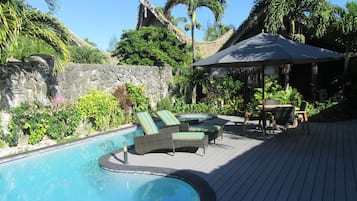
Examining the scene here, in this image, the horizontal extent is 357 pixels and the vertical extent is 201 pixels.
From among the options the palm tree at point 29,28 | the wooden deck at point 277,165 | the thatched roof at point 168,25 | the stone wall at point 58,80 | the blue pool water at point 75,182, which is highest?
the thatched roof at point 168,25

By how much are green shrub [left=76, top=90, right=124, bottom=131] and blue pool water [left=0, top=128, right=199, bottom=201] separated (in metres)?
2.74

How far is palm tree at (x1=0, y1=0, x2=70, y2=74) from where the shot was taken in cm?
749

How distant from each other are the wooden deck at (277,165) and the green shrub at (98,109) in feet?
13.8

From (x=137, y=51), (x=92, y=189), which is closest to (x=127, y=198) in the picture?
(x=92, y=189)

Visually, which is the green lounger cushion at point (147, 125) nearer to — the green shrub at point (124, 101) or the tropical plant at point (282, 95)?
the green shrub at point (124, 101)

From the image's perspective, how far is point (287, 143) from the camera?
8.14 meters

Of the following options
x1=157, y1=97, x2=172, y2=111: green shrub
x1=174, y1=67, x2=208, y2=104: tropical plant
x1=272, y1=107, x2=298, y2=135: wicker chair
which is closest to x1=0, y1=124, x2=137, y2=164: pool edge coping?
x1=157, y1=97, x2=172, y2=111: green shrub

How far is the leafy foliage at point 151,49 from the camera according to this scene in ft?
62.3

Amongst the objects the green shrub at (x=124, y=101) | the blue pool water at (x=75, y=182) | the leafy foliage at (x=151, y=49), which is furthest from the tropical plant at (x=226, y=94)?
the blue pool water at (x=75, y=182)

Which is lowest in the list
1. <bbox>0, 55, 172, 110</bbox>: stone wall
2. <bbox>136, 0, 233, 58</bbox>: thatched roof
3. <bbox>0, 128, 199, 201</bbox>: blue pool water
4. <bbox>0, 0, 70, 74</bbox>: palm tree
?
<bbox>0, 128, 199, 201</bbox>: blue pool water

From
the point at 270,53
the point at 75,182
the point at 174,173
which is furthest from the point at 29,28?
the point at 270,53

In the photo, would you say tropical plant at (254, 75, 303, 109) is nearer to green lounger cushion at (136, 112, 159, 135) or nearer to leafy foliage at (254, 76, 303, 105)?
leafy foliage at (254, 76, 303, 105)

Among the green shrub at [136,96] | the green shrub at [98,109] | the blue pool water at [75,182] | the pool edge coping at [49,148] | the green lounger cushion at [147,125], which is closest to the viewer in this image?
the blue pool water at [75,182]

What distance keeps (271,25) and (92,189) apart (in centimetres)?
1081
